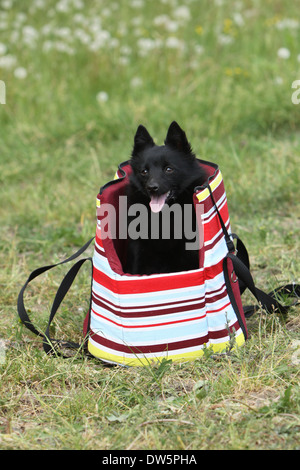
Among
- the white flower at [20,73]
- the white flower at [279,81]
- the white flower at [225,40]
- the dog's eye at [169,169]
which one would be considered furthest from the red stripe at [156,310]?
the white flower at [225,40]

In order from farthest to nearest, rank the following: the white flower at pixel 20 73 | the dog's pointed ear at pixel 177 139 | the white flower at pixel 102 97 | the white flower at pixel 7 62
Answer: the white flower at pixel 7 62 < the white flower at pixel 20 73 < the white flower at pixel 102 97 < the dog's pointed ear at pixel 177 139

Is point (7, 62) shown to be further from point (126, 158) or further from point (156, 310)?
point (156, 310)

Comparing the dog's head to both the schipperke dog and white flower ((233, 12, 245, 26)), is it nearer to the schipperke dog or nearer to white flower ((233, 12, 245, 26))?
the schipperke dog

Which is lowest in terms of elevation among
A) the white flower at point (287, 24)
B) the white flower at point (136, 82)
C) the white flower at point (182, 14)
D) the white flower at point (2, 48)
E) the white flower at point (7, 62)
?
the white flower at point (136, 82)

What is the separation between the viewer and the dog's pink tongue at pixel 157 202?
268 centimetres

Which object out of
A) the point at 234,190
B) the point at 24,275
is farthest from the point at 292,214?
the point at 24,275

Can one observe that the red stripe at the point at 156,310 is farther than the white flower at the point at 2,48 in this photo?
No

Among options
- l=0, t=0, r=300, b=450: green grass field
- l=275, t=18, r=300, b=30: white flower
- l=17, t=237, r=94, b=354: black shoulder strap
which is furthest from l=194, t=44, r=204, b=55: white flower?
l=17, t=237, r=94, b=354: black shoulder strap

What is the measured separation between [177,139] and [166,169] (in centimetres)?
15

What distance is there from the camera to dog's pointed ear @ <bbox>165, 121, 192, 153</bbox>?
2735 millimetres

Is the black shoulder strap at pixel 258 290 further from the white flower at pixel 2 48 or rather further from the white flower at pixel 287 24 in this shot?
the white flower at pixel 2 48

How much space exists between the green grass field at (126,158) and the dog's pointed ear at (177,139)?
83cm

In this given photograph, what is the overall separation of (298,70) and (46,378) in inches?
163

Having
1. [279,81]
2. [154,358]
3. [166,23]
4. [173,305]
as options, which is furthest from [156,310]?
[166,23]
